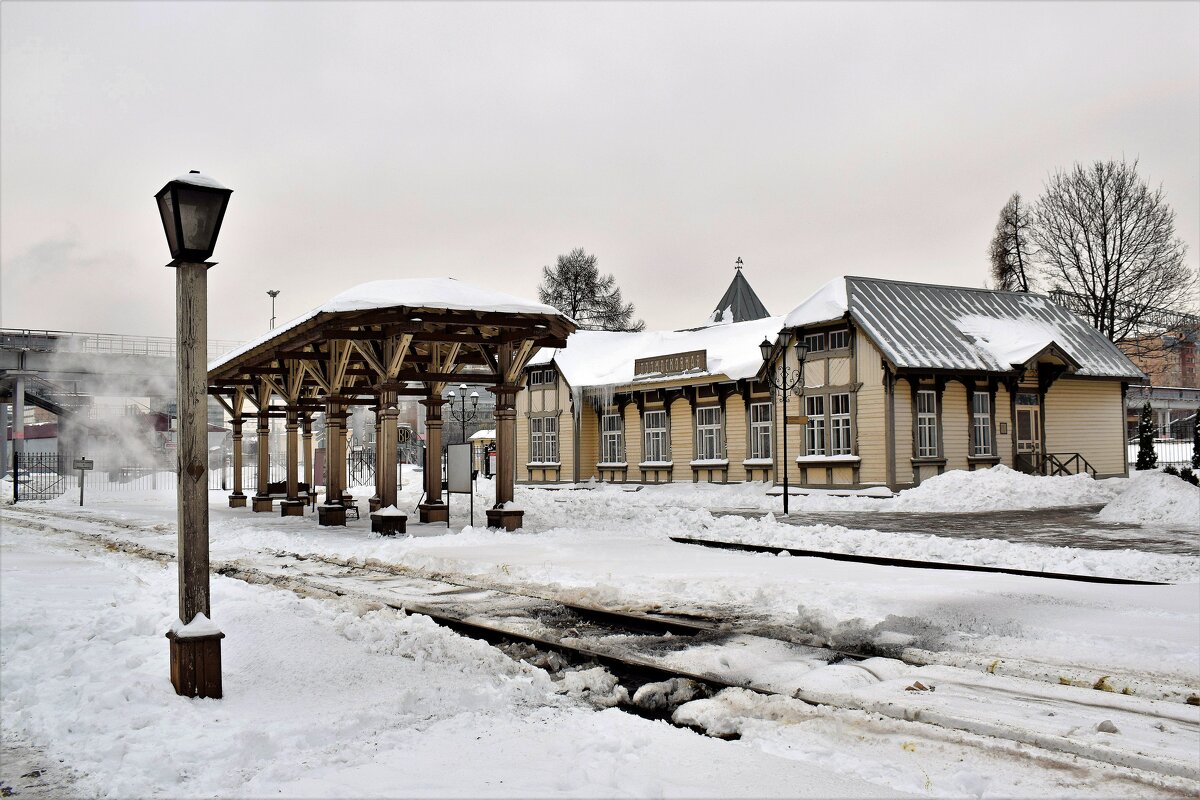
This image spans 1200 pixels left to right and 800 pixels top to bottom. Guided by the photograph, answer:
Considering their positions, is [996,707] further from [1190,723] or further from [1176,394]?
[1176,394]

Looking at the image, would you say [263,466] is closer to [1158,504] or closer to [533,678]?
[1158,504]

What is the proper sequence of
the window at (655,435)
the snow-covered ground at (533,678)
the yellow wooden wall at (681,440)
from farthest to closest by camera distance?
the window at (655,435) → the yellow wooden wall at (681,440) → the snow-covered ground at (533,678)

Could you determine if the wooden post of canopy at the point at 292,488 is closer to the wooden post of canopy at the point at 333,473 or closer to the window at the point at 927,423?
the wooden post of canopy at the point at 333,473

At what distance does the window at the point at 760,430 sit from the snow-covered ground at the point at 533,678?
16.1 metres

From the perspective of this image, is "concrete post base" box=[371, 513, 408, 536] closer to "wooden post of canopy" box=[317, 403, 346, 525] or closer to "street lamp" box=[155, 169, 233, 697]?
"wooden post of canopy" box=[317, 403, 346, 525]

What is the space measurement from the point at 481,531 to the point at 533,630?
898 cm

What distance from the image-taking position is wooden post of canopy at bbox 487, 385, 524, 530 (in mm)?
17516

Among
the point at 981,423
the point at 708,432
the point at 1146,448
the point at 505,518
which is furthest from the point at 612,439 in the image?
the point at 1146,448

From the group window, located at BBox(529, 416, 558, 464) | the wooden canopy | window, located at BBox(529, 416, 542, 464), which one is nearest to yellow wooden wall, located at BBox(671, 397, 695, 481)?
window, located at BBox(529, 416, 558, 464)

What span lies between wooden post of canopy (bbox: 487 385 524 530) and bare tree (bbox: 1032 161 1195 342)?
31653 mm

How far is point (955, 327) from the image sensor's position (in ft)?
95.0

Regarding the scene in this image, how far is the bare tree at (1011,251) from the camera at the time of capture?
48906 millimetres

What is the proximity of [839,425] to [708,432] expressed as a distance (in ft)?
18.3

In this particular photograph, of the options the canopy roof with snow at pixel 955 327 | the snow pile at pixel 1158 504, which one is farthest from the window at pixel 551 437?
the snow pile at pixel 1158 504
